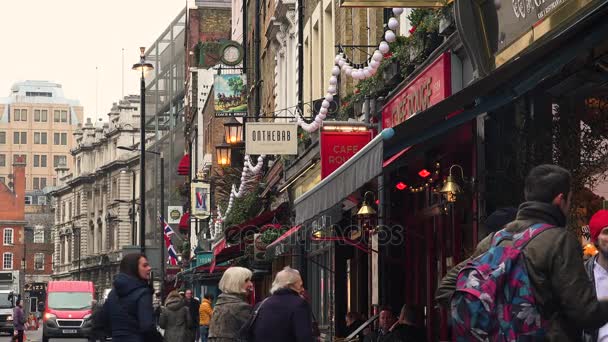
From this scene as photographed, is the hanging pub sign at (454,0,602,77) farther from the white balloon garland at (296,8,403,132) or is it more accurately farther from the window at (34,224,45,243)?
the window at (34,224,45,243)

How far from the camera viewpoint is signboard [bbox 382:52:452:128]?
1498 cm

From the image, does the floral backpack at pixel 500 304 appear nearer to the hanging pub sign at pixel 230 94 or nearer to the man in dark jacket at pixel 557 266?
the man in dark jacket at pixel 557 266

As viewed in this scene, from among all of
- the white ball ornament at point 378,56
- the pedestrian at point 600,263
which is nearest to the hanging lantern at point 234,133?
the white ball ornament at point 378,56

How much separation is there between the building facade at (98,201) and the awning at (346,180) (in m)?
104

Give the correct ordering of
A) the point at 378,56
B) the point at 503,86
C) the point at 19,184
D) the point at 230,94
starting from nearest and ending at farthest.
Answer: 1. the point at 503,86
2. the point at 378,56
3. the point at 230,94
4. the point at 19,184

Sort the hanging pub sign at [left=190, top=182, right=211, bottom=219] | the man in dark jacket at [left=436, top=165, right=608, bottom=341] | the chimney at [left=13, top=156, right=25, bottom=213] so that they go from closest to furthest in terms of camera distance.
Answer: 1. the man in dark jacket at [left=436, top=165, right=608, bottom=341]
2. the hanging pub sign at [left=190, top=182, right=211, bottom=219]
3. the chimney at [left=13, top=156, right=25, bottom=213]

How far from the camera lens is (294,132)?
27.7 metres

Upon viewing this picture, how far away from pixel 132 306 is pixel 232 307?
981mm

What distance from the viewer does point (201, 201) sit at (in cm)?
5931

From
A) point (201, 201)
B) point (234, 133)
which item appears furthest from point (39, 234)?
point (234, 133)

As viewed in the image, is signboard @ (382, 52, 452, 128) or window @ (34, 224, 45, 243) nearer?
signboard @ (382, 52, 452, 128)

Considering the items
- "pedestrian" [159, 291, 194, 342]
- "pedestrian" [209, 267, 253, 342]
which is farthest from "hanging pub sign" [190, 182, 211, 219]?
"pedestrian" [209, 267, 253, 342]

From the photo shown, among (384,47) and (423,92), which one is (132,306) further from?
(384,47)

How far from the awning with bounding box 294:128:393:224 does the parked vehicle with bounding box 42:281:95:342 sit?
32533 mm
